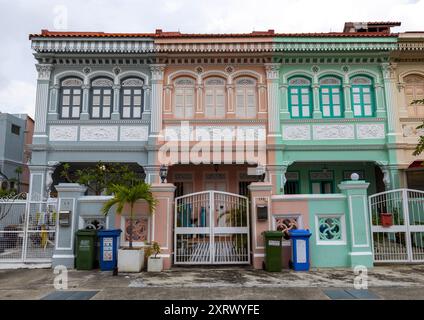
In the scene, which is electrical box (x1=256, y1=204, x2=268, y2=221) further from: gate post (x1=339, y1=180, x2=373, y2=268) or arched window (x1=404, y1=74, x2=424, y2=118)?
arched window (x1=404, y1=74, x2=424, y2=118)

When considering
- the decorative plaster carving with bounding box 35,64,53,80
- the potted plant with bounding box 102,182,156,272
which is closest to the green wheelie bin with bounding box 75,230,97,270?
the potted plant with bounding box 102,182,156,272

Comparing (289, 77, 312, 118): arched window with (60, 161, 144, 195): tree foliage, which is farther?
(289, 77, 312, 118): arched window

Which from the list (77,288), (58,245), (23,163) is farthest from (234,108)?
(23,163)

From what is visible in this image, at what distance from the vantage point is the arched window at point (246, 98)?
16141 millimetres

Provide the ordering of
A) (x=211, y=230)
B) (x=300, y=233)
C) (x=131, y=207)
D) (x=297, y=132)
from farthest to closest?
1. (x=297, y=132)
2. (x=211, y=230)
3. (x=131, y=207)
4. (x=300, y=233)

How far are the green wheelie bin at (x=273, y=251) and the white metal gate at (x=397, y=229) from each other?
9.48ft

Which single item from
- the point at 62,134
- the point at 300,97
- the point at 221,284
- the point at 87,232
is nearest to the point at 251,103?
the point at 300,97

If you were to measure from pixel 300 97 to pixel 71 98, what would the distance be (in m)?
A: 10.5

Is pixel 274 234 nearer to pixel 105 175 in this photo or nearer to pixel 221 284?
pixel 221 284

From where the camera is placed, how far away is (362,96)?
16.2m

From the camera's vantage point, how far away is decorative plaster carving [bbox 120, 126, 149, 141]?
1576cm

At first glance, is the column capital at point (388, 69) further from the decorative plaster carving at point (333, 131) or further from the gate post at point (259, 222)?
the gate post at point (259, 222)

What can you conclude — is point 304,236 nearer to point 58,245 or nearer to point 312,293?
point 312,293

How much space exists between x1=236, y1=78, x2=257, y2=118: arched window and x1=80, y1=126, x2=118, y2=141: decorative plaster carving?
18.6ft
